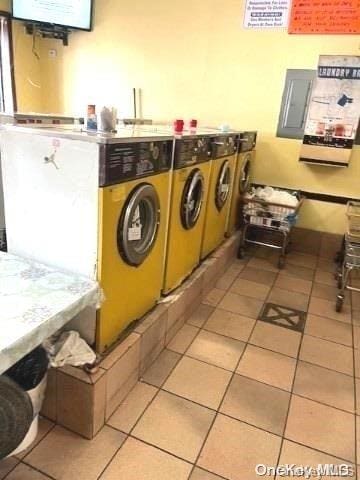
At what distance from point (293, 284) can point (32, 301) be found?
2395 mm

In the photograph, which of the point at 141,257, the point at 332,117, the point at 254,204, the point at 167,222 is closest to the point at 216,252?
the point at 254,204

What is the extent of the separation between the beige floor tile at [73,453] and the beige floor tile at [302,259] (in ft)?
8.45

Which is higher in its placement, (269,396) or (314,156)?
(314,156)

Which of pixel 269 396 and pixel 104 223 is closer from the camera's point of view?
pixel 104 223

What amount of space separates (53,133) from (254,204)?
2274mm

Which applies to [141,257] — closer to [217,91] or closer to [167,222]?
A: [167,222]

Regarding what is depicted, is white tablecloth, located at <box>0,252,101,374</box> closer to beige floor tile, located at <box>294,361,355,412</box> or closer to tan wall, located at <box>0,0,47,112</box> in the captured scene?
beige floor tile, located at <box>294,361,355,412</box>

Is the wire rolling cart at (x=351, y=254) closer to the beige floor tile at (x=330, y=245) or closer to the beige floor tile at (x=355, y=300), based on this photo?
the beige floor tile at (x=355, y=300)

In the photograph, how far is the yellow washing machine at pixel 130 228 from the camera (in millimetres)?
1430

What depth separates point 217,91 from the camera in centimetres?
368

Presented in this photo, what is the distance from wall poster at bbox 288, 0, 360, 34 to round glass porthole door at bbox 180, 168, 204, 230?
204cm

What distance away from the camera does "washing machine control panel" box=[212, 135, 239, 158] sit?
2571mm

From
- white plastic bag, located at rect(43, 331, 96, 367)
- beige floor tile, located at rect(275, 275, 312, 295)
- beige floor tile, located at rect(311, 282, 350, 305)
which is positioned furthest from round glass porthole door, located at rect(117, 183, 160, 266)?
beige floor tile, located at rect(311, 282, 350, 305)

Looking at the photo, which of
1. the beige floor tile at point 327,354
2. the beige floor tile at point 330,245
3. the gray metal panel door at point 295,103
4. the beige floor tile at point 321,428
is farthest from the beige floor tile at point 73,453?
the gray metal panel door at point 295,103
